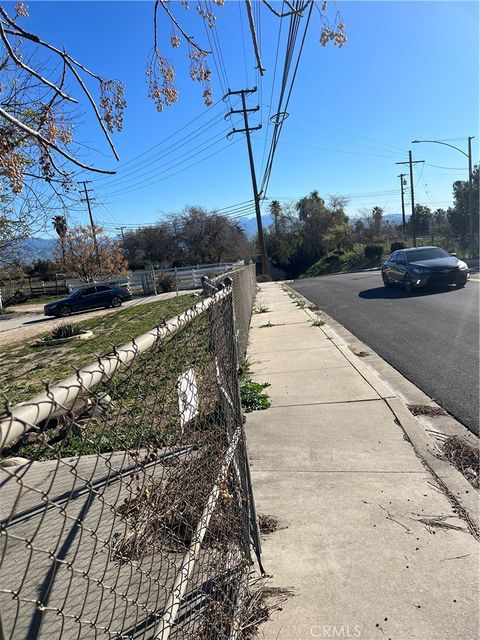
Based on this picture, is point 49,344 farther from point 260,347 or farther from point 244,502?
point 244,502

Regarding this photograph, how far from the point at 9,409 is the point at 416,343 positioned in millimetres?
8463

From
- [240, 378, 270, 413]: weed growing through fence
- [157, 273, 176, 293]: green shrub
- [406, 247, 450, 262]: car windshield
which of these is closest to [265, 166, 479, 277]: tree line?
[157, 273, 176, 293]: green shrub

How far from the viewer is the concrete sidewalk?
95.7 inches

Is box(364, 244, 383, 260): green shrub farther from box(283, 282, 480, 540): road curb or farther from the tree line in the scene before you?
box(283, 282, 480, 540): road curb

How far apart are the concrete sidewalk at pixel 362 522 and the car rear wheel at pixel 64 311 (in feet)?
84.4

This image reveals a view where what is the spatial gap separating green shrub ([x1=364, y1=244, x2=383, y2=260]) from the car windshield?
121 ft

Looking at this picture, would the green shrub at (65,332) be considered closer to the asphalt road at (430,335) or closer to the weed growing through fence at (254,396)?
the asphalt road at (430,335)

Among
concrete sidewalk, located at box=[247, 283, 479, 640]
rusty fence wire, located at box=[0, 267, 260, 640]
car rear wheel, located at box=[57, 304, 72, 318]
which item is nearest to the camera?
rusty fence wire, located at box=[0, 267, 260, 640]

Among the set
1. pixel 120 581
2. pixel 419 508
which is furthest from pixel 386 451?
pixel 120 581

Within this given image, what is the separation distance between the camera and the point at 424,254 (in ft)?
54.1

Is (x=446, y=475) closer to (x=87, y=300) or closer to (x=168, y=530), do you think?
(x=168, y=530)

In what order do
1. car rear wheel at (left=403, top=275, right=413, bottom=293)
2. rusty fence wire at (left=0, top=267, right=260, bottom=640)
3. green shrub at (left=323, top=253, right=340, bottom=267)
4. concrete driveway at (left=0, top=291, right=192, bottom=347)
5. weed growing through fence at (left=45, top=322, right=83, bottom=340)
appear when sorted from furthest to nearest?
green shrub at (left=323, top=253, right=340, bottom=267) < concrete driveway at (left=0, top=291, right=192, bottom=347) < car rear wheel at (left=403, top=275, right=413, bottom=293) < weed growing through fence at (left=45, top=322, right=83, bottom=340) < rusty fence wire at (left=0, top=267, right=260, bottom=640)

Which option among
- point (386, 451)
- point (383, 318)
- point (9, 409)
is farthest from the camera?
point (383, 318)

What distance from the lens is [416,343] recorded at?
28.7 feet
